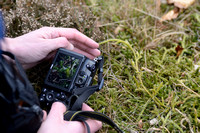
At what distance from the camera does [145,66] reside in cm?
214

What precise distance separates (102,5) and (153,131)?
1536mm

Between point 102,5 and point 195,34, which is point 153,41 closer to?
point 195,34

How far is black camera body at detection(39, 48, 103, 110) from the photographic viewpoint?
5.54 feet

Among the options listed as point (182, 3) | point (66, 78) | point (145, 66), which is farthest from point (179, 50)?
point (66, 78)

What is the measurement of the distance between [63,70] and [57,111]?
36cm

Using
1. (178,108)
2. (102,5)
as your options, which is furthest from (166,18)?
(178,108)

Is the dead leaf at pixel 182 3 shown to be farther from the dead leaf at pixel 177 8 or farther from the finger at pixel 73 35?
the finger at pixel 73 35

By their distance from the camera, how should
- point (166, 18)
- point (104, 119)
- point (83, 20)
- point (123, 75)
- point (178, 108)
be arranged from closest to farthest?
point (104, 119)
point (178, 108)
point (123, 75)
point (83, 20)
point (166, 18)

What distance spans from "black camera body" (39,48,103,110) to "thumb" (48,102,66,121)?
0.21ft

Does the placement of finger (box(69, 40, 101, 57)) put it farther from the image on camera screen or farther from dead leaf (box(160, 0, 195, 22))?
dead leaf (box(160, 0, 195, 22))

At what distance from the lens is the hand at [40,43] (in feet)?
5.55

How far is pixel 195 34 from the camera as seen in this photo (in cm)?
238

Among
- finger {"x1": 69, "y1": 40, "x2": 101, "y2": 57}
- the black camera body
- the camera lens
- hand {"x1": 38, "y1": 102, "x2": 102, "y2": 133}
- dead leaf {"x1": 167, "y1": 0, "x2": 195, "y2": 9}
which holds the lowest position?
hand {"x1": 38, "y1": 102, "x2": 102, "y2": 133}

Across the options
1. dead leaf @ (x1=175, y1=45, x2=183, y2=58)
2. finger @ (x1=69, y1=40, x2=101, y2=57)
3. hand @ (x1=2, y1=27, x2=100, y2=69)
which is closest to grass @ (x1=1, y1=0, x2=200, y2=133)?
dead leaf @ (x1=175, y1=45, x2=183, y2=58)
